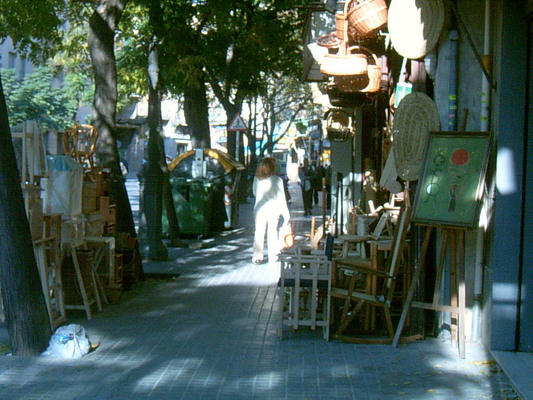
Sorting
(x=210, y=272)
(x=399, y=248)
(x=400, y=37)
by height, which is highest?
(x=400, y=37)

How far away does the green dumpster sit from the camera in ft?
61.2

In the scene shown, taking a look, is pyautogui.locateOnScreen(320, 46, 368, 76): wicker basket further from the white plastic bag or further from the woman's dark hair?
the white plastic bag

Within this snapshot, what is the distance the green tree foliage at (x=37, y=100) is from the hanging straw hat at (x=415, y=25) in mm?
28416

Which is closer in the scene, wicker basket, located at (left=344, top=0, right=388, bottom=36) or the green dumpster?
wicker basket, located at (left=344, top=0, right=388, bottom=36)

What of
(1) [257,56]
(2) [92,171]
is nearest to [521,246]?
(2) [92,171]

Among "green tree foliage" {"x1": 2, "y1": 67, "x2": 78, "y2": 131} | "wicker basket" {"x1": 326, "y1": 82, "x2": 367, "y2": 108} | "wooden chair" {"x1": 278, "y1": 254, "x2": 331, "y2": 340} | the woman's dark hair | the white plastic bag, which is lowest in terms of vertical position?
the white plastic bag

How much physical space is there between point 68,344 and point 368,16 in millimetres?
5214

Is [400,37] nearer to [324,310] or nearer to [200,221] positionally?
[324,310]

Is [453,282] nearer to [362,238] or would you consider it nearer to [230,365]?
[230,365]

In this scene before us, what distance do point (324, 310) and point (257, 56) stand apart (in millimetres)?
18483

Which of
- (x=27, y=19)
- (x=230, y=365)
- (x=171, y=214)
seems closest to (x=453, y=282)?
(x=230, y=365)

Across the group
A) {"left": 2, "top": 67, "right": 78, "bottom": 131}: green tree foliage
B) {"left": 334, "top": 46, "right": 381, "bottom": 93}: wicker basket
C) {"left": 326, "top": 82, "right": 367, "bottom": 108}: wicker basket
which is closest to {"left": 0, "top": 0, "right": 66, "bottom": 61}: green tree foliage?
{"left": 326, "top": 82, "right": 367, "bottom": 108}: wicker basket

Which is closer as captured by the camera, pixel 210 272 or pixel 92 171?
pixel 92 171

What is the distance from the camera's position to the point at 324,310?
28.0 feet
